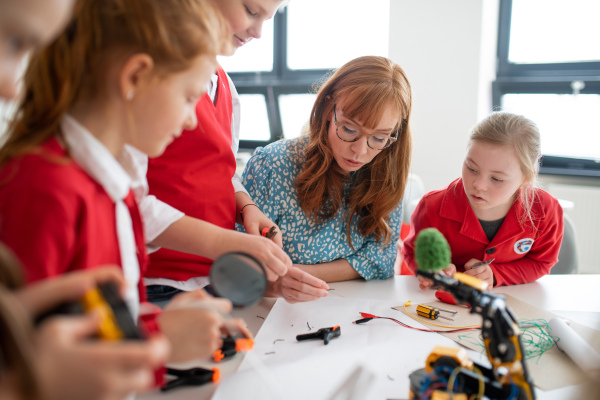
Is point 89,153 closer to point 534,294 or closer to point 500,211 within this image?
point 534,294

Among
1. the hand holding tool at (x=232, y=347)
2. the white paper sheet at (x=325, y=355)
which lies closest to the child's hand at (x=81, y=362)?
the white paper sheet at (x=325, y=355)

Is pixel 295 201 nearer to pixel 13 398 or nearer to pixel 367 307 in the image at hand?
pixel 367 307

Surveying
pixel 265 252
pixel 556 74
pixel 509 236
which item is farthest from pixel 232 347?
pixel 556 74

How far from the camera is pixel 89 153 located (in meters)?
0.71

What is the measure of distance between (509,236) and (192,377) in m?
1.34

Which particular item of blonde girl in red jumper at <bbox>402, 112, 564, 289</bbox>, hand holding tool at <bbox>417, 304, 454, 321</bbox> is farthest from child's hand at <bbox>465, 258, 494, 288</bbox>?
hand holding tool at <bbox>417, 304, 454, 321</bbox>

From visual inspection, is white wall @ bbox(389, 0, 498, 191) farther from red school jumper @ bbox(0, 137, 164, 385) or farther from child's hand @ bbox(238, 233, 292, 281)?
red school jumper @ bbox(0, 137, 164, 385)

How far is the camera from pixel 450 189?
1920mm

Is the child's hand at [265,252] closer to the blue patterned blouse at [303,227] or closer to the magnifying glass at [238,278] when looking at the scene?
the magnifying glass at [238,278]

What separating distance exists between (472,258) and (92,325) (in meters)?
1.63

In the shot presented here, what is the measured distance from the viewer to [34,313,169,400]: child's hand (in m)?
0.44

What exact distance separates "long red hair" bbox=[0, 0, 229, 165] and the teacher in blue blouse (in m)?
0.92

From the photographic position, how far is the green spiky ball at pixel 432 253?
85cm

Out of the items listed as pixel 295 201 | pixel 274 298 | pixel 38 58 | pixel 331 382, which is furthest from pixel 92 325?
pixel 295 201
